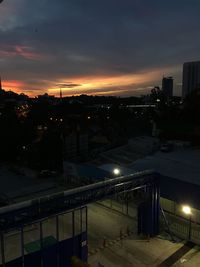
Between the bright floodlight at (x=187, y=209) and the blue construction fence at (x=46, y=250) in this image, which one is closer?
the blue construction fence at (x=46, y=250)

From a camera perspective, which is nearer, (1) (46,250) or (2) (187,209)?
(1) (46,250)

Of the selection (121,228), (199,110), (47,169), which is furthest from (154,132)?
(121,228)

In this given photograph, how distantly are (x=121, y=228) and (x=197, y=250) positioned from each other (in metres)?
5.96

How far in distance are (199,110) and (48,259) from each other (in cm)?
6480

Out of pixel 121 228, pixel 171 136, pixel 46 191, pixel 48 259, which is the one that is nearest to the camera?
pixel 48 259

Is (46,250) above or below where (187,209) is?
below

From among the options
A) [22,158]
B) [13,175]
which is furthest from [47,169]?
[22,158]

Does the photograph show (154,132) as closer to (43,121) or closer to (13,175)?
(43,121)

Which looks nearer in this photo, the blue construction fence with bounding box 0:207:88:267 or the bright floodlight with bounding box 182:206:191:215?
the blue construction fence with bounding box 0:207:88:267

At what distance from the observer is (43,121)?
60812 millimetres

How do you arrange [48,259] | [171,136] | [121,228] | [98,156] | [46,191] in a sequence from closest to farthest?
[48,259] < [121,228] < [46,191] < [98,156] < [171,136]

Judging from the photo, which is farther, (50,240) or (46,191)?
(46,191)

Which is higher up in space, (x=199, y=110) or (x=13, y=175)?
(x=199, y=110)

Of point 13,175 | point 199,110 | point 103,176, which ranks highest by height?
point 199,110
